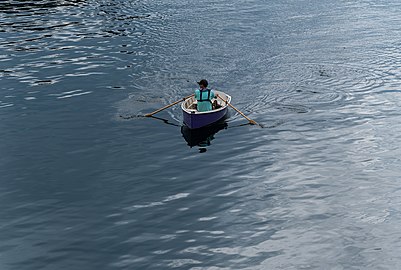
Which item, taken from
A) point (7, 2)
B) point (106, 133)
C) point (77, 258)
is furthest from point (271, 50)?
point (7, 2)

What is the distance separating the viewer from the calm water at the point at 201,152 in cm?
2531

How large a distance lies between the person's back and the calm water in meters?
1.78

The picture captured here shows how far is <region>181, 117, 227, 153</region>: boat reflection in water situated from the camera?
36.6 meters

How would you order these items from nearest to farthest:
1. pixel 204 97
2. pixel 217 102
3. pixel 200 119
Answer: pixel 200 119
pixel 204 97
pixel 217 102

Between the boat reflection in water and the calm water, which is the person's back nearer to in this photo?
the boat reflection in water

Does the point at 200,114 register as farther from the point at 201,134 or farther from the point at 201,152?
the point at 201,152

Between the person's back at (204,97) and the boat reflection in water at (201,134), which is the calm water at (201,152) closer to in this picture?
the boat reflection in water at (201,134)

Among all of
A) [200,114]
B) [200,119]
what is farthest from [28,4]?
[200,114]

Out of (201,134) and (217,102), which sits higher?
(217,102)

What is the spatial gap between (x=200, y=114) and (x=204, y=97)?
2.05m

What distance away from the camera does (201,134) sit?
37750 mm

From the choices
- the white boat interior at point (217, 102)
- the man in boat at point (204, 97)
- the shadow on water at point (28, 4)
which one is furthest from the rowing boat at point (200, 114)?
the shadow on water at point (28, 4)

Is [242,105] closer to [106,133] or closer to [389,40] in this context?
[106,133]

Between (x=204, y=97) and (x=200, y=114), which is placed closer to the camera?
(x=200, y=114)
